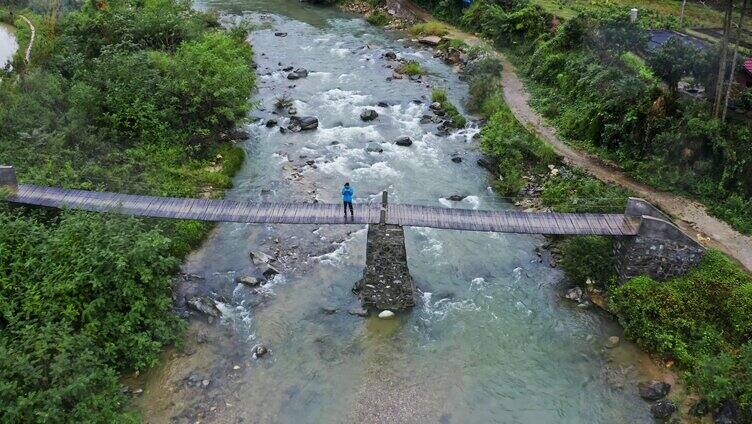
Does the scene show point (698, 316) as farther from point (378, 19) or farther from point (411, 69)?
point (378, 19)

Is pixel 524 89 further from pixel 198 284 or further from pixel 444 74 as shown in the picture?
pixel 198 284

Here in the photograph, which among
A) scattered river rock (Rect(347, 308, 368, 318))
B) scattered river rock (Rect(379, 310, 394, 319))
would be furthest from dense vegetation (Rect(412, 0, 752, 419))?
scattered river rock (Rect(347, 308, 368, 318))

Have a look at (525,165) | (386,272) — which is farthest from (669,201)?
(386,272)

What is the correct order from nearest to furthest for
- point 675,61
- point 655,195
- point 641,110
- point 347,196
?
point 347,196 < point 655,195 < point 675,61 < point 641,110

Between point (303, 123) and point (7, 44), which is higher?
point (7, 44)

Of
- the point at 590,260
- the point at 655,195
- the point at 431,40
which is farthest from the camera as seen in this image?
the point at 431,40

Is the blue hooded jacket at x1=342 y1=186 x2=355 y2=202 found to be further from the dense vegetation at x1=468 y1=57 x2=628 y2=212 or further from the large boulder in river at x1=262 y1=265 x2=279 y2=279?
the dense vegetation at x1=468 y1=57 x2=628 y2=212

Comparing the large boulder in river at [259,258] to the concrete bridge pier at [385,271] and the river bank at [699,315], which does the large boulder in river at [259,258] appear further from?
the river bank at [699,315]
